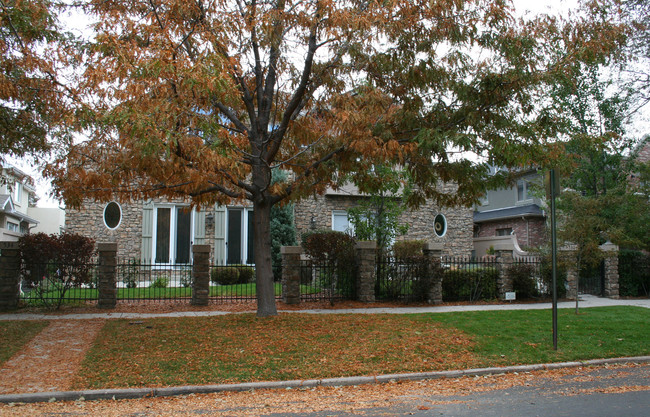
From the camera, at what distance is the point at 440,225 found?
24312mm

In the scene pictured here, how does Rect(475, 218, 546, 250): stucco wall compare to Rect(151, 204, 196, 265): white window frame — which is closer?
Rect(151, 204, 196, 265): white window frame

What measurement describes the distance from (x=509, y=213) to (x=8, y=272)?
2274cm

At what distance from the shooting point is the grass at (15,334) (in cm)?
815

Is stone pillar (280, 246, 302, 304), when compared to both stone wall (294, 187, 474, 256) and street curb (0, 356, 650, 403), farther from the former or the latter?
stone wall (294, 187, 474, 256)

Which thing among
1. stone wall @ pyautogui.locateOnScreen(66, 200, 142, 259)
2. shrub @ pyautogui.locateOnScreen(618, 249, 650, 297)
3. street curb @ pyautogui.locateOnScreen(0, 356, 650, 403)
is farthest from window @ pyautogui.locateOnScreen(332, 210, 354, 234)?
street curb @ pyautogui.locateOnScreen(0, 356, 650, 403)

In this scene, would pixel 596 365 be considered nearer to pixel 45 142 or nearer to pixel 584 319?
pixel 584 319

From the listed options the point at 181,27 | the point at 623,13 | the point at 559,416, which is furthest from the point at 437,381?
the point at 623,13

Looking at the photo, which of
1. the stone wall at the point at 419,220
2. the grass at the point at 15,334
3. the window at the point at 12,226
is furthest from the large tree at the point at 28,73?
the window at the point at 12,226

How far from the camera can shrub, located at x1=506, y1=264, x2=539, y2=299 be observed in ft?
51.4

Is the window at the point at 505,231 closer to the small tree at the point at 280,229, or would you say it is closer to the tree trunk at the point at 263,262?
the small tree at the point at 280,229

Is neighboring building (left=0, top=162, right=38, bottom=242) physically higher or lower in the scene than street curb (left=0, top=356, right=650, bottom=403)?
higher

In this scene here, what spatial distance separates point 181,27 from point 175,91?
1662mm

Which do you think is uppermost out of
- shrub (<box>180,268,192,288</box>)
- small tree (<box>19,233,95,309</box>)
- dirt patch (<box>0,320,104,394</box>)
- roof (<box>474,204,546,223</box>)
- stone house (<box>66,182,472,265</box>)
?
roof (<box>474,204,546,223</box>)

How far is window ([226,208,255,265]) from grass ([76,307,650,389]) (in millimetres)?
9181
